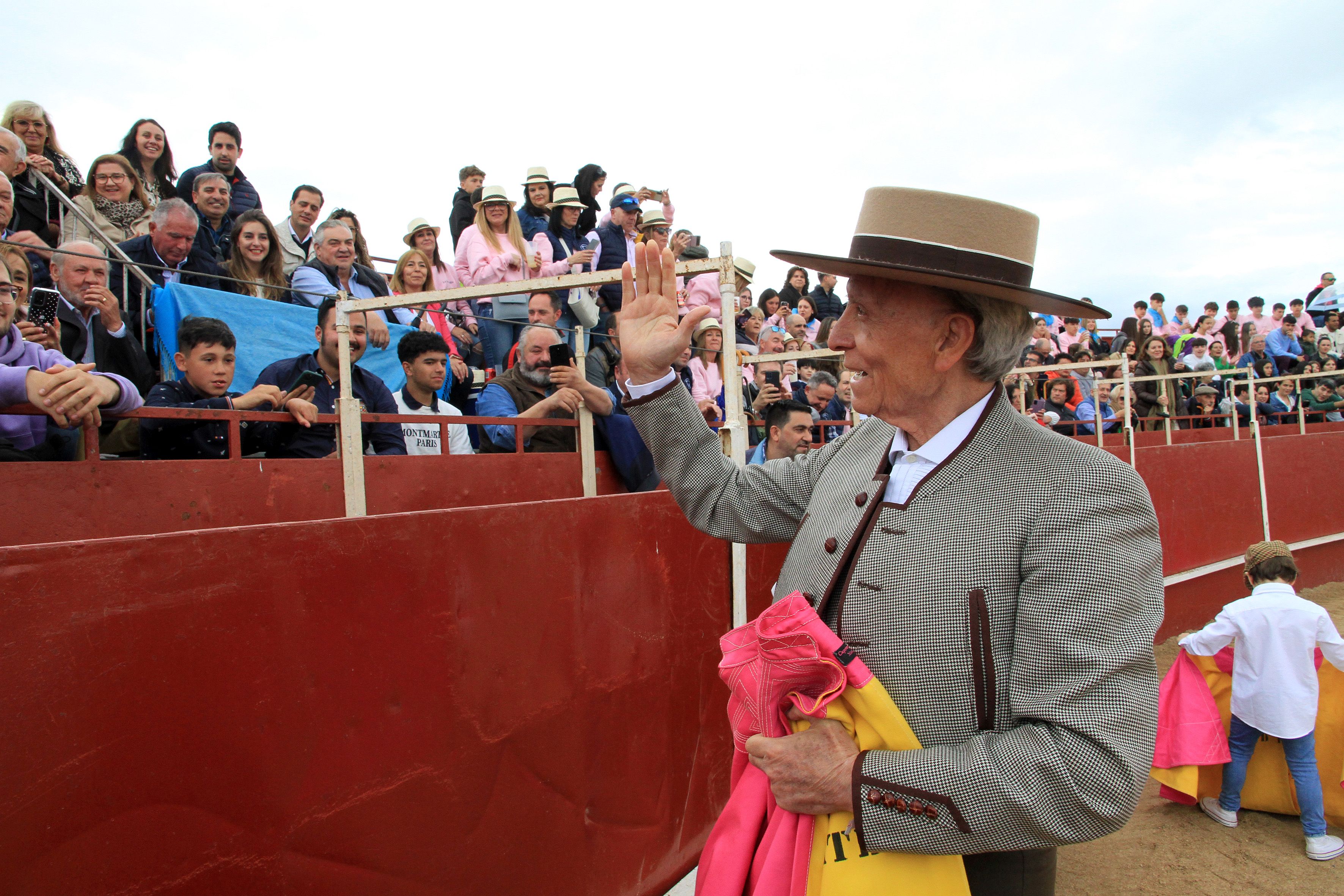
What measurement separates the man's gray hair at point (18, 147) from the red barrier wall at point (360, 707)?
3679 millimetres

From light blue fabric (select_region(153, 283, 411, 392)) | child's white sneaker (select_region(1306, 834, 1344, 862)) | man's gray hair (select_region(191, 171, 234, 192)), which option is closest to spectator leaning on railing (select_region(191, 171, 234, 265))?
man's gray hair (select_region(191, 171, 234, 192))

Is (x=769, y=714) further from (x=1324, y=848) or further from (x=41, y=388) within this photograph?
(x=1324, y=848)

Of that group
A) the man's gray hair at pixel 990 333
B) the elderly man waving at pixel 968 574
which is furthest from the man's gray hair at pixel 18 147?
the man's gray hair at pixel 990 333

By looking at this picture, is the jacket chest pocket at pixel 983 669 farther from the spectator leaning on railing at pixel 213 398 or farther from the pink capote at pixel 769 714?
the spectator leaning on railing at pixel 213 398

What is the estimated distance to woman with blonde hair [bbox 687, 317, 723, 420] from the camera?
716 cm

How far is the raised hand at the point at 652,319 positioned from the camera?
69.2 inches

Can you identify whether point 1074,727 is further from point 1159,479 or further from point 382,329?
point 1159,479

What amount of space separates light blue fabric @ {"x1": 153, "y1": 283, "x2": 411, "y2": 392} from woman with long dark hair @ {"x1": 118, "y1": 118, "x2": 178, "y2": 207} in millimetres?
1387

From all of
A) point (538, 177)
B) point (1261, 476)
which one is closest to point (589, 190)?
point (538, 177)

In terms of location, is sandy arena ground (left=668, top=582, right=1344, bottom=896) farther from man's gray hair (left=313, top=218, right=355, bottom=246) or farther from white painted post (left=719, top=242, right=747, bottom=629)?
man's gray hair (left=313, top=218, right=355, bottom=246)

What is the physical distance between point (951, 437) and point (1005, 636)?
1.17 feet

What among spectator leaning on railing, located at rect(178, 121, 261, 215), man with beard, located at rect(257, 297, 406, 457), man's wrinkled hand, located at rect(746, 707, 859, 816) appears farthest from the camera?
spectator leaning on railing, located at rect(178, 121, 261, 215)

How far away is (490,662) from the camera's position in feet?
9.37

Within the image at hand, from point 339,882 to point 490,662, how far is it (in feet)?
2.47
